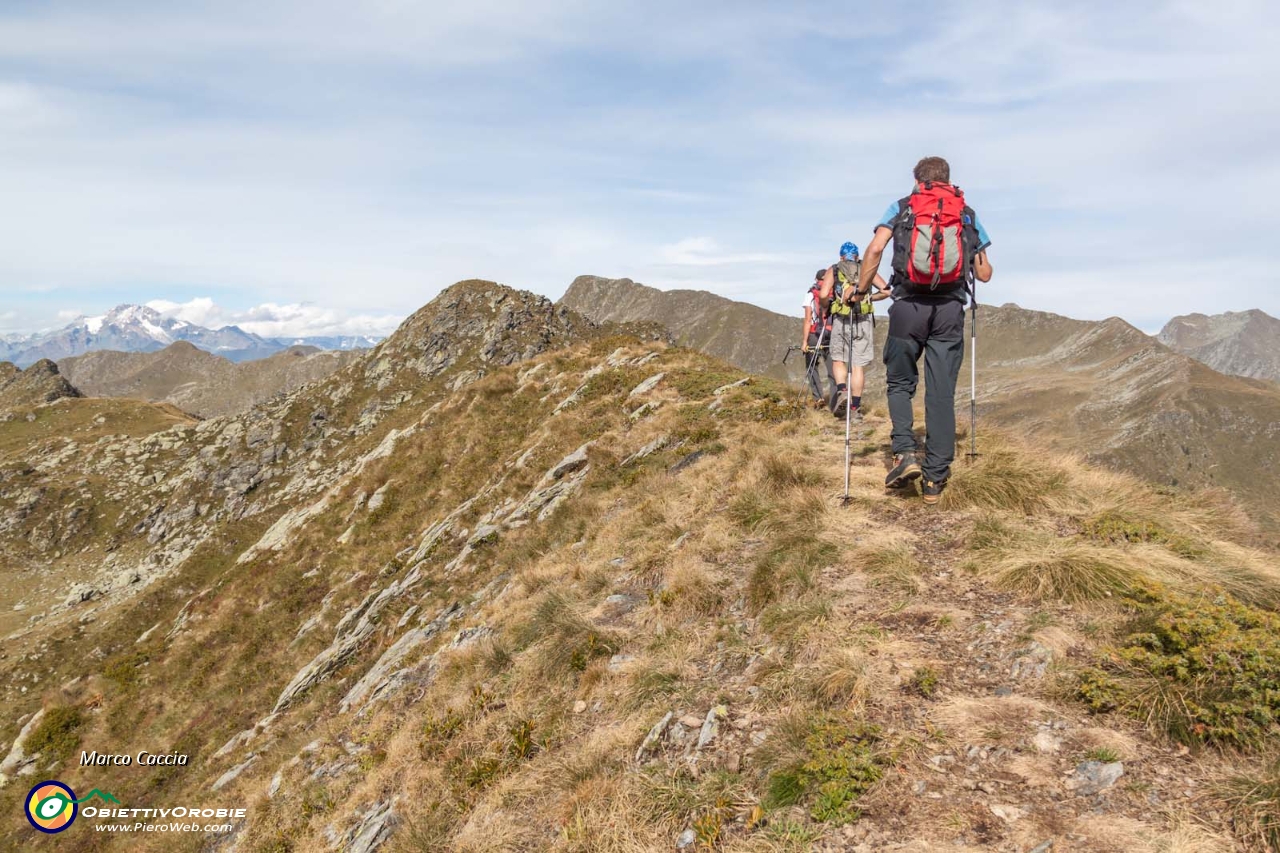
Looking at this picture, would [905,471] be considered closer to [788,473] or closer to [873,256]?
[788,473]

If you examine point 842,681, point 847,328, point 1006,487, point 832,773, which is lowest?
point 832,773

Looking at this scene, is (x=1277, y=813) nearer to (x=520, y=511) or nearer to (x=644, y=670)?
(x=644, y=670)

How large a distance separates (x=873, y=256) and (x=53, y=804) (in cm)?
3151

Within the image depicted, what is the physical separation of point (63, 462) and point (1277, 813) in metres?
88.0

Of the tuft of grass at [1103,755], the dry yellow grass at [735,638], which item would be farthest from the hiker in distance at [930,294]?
the tuft of grass at [1103,755]

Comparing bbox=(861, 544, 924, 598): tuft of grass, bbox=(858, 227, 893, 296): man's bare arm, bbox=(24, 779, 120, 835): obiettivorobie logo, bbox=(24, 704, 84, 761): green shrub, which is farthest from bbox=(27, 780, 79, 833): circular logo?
bbox=(858, 227, 893, 296): man's bare arm

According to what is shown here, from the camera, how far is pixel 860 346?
1316cm

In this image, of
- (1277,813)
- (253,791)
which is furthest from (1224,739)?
(253,791)

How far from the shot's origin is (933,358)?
27.3ft

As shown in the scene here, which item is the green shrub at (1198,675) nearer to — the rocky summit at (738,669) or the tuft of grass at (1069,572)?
the rocky summit at (738,669)

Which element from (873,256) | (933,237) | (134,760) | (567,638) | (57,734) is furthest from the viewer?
(57,734)

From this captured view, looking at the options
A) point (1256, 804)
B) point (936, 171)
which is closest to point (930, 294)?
point (936, 171)

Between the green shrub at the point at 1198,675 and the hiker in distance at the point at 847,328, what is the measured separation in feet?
25.1

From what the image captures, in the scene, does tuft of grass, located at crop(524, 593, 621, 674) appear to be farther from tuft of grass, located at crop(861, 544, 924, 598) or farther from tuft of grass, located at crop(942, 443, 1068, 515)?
tuft of grass, located at crop(942, 443, 1068, 515)
